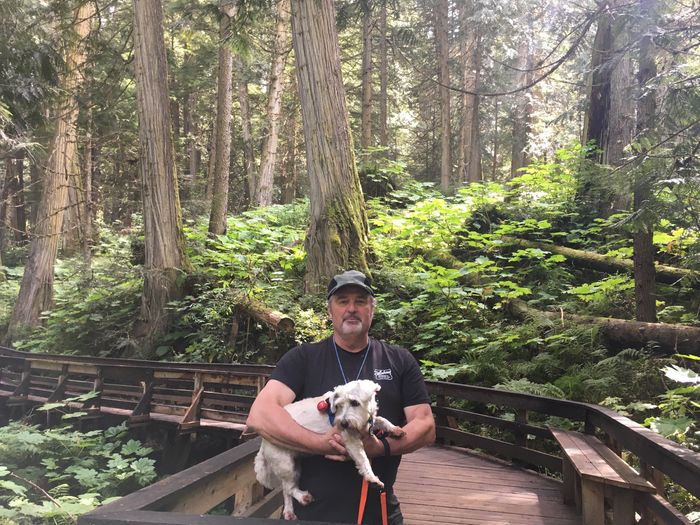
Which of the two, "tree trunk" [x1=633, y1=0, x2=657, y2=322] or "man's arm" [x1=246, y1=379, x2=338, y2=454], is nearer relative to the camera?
"man's arm" [x1=246, y1=379, x2=338, y2=454]

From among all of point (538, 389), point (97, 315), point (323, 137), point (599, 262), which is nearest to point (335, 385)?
point (538, 389)

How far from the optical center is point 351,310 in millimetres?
2697

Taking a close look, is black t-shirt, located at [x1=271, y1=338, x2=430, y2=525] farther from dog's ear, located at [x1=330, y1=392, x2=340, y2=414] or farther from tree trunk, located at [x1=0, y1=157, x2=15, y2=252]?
tree trunk, located at [x1=0, y1=157, x2=15, y2=252]

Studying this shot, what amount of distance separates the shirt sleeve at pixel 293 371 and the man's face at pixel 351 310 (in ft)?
0.77

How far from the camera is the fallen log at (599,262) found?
29.8 feet

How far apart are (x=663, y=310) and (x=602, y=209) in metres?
4.86

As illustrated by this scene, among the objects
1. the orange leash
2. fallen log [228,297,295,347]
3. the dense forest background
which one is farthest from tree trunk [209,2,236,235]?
the orange leash

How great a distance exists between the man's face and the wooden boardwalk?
2.58 meters

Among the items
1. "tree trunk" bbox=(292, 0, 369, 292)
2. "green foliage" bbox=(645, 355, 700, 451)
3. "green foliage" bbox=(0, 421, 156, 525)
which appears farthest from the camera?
"tree trunk" bbox=(292, 0, 369, 292)

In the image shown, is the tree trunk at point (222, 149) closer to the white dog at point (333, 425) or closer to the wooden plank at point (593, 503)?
the wooden plank at point (593, 503)

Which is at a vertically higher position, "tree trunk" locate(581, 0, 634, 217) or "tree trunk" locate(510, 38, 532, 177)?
"tree trunk" locate(510, 38, 532, 177)

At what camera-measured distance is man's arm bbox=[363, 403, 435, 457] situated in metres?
2.38

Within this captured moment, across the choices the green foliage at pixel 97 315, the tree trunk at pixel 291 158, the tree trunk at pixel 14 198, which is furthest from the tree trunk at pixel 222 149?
the tree trunk at pixel 14 198

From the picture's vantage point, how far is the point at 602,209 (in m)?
12.4
